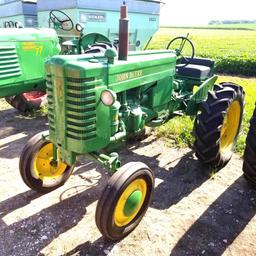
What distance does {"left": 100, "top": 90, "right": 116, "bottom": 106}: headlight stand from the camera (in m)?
2.88

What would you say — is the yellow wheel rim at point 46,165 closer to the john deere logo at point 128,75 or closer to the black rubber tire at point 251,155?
the john deere logo at point 128,75

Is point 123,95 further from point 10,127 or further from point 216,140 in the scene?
point 10,127

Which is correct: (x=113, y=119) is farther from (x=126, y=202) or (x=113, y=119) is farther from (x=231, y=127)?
(x=231, y=127)

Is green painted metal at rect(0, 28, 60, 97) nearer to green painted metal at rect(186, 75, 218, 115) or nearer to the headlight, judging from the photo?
green painted metal at rect(186, 75, 218, 115)

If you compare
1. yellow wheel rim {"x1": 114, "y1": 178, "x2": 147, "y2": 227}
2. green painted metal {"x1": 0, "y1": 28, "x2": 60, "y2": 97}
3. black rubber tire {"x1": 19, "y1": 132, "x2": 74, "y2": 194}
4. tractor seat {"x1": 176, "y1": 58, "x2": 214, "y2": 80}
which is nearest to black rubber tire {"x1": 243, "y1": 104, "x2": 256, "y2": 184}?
yellow wheel rim {"x1": 114, "y1": 178, "x2": 147, "y2": 227}

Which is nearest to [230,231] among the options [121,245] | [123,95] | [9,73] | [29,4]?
[121,245]

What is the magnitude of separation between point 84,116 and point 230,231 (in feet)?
5.78

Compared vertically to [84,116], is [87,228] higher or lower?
lower

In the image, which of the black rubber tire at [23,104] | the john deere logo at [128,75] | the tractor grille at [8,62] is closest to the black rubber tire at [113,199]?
the john deere logo at [128,75]

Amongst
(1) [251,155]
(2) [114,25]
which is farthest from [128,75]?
(2) [114,25]

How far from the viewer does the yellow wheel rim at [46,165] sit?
3649 mm

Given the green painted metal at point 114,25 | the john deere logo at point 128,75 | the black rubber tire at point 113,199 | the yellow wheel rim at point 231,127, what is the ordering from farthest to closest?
1. the green painted metal at point 114,25
2. the yellow wheel rim at point 231,127
3. the john deere logo at point 128,75
4. the black rubber tire at point 113,199

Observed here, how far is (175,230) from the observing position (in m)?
3.23

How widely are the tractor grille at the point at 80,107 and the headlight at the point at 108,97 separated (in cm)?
8
